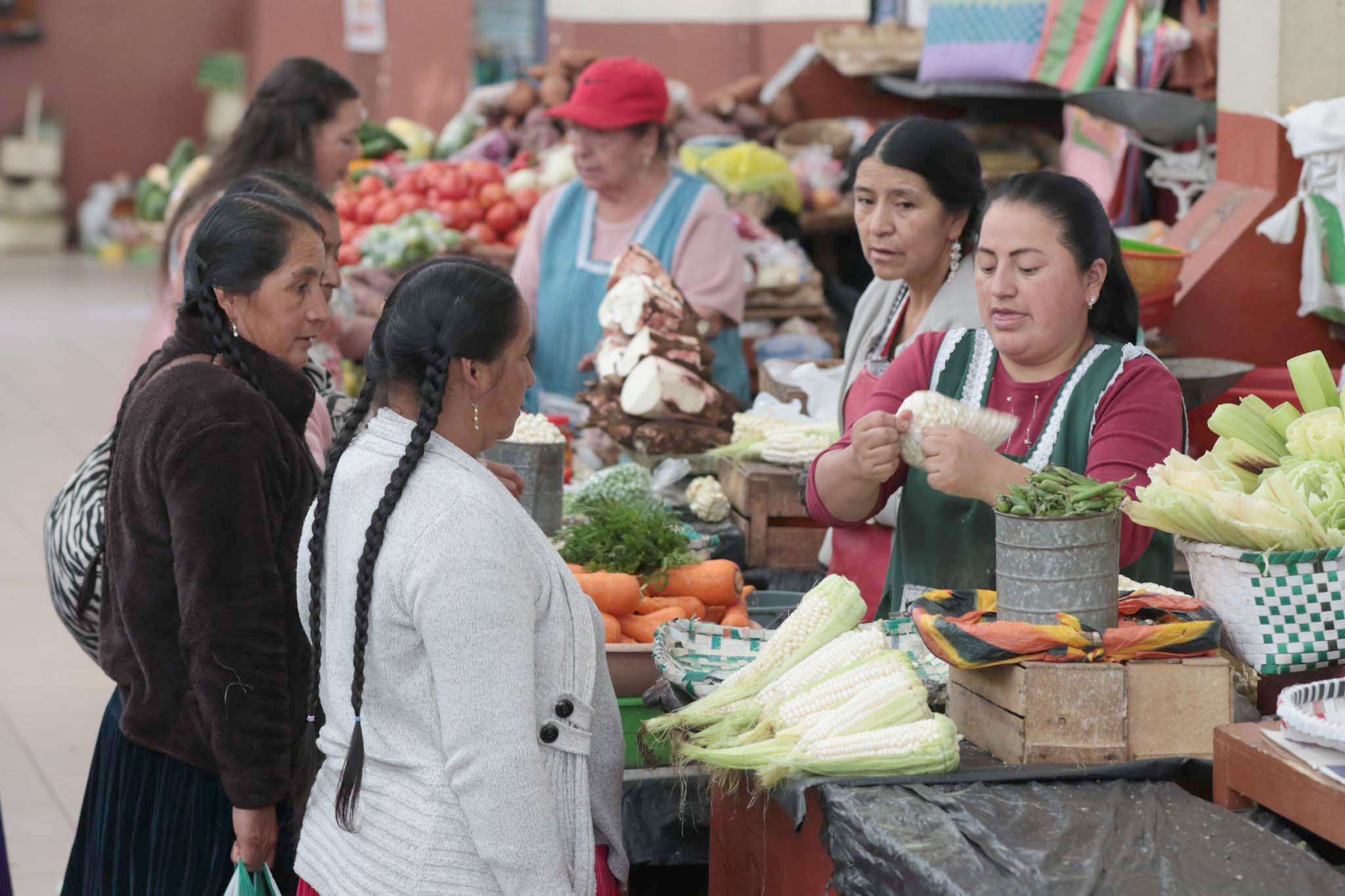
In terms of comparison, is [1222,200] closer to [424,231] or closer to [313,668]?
[424,231]

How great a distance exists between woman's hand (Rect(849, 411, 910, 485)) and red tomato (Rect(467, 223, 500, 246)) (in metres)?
4.13

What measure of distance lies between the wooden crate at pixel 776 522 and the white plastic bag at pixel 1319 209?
172 centimetres

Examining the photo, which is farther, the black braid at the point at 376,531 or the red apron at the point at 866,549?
the red apron at the point at 866,549

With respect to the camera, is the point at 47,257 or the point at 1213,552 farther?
the point at 47,257

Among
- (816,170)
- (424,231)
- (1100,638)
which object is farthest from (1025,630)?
(816,170)

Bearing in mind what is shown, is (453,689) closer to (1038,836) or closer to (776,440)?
(1038,836)

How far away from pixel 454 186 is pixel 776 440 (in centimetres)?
340

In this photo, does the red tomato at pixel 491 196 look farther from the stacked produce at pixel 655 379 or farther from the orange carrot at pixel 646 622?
the orange carrot at pixel 646 622

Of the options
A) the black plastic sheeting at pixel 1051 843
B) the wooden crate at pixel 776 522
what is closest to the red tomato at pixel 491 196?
the wooden crate at pixel 776 522

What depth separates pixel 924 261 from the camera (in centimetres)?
333

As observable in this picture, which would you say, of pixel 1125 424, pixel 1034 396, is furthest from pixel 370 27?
pixel 1125 424

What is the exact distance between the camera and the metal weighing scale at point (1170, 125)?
557cm

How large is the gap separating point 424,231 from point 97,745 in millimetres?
3626

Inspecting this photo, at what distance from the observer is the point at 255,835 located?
2.66 meters
